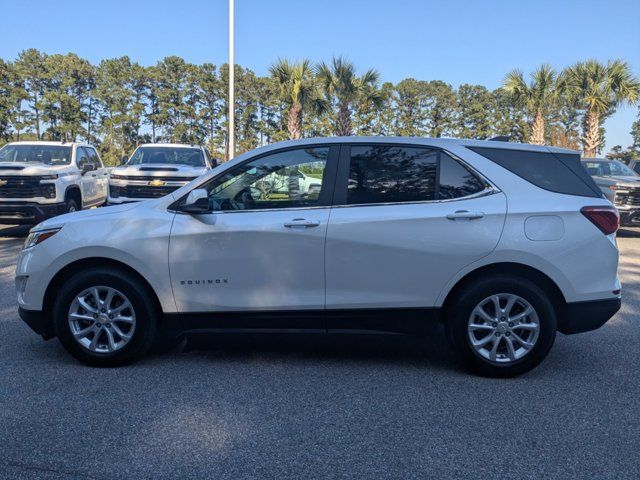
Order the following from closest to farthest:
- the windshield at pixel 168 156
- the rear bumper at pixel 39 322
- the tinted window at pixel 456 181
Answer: the tinted window at pixel 456 181
the rear bumper at pixel 39 322
the windshield at pixel 168 156

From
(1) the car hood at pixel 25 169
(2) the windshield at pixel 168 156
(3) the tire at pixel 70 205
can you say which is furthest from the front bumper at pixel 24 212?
(2) the windshield at pixel 168 156

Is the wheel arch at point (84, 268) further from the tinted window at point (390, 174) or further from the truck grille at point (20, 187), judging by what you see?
the truck grille at point (20, 187)

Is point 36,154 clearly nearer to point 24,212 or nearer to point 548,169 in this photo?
point 24,212

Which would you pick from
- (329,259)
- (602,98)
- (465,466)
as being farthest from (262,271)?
Answer: (602,98)

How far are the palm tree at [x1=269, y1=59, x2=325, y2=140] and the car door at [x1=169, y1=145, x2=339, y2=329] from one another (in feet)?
69.4

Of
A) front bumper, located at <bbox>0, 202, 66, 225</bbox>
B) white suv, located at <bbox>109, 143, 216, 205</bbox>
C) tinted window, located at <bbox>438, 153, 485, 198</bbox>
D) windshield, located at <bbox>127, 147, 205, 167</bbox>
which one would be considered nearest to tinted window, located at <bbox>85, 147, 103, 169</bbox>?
windshield, located at <bbox>127, 147, 205, 167</bbox>

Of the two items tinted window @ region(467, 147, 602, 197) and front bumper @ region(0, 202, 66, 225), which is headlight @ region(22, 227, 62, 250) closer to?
tinted window @ region(467, 147, 602, 197)

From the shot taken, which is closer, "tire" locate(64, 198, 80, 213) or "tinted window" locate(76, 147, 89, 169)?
"tire" locate(64, 198, 80, 213)

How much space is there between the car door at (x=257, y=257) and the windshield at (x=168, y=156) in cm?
849

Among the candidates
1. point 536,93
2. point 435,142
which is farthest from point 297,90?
point 435,142

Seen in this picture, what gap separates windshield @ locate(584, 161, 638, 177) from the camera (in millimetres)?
14125

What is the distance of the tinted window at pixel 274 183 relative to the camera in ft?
13.8

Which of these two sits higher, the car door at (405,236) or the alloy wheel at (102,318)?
the car door at (405,236)

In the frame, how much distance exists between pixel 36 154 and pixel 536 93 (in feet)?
73.9
